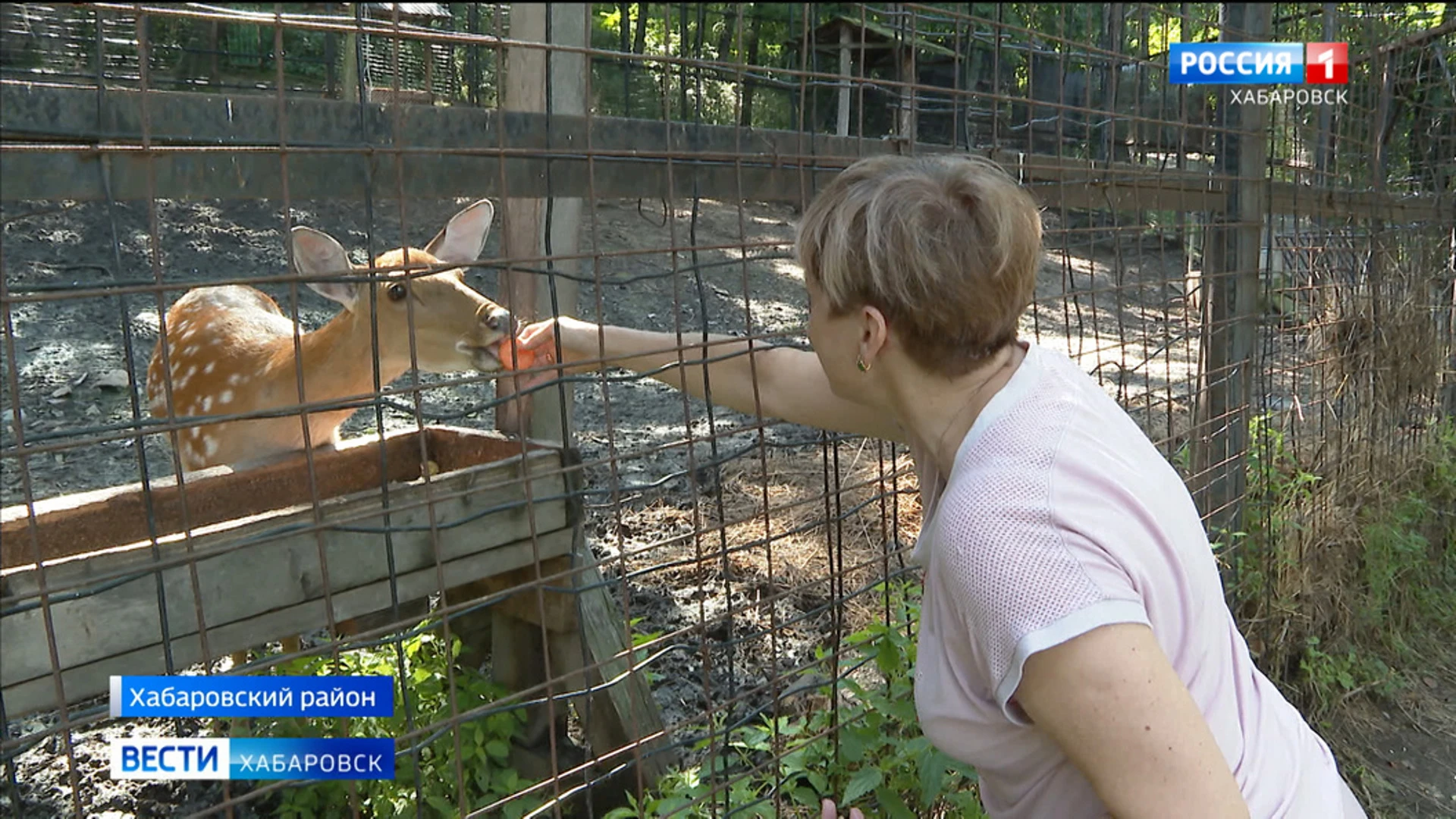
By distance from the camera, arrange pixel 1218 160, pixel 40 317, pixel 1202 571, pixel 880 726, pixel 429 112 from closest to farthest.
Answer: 1. pixel 1202 571
2. pixel 429 112
3. pixel 880 726
4. pixel 1218 160
5. pixel 40 317

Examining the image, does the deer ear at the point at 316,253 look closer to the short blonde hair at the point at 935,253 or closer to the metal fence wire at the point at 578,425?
the metal fence wire at the point at 578,425

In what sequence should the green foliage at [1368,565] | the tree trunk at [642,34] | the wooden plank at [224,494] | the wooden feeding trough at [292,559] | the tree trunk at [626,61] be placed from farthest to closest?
the tree trunk at [642,34], the green foliage at [1368,565], the tree trunk at [626,61], the wooden plank at [224,494], the wooden feeding trough at [292,559]

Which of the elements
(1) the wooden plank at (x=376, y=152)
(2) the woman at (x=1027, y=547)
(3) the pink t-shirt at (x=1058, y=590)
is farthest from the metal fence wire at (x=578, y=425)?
(3) the pink t-shirt at (x=1058, y=590)

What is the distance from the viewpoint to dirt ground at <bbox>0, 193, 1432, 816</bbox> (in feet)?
8.84

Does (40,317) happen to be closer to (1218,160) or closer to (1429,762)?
(1218,160)

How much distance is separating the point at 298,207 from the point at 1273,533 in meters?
9.77

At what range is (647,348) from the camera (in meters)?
2.62

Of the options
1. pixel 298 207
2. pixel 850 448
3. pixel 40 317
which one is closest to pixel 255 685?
pixel 850 448

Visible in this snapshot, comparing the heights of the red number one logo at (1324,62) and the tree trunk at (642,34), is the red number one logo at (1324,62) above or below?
below

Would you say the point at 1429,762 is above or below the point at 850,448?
below
